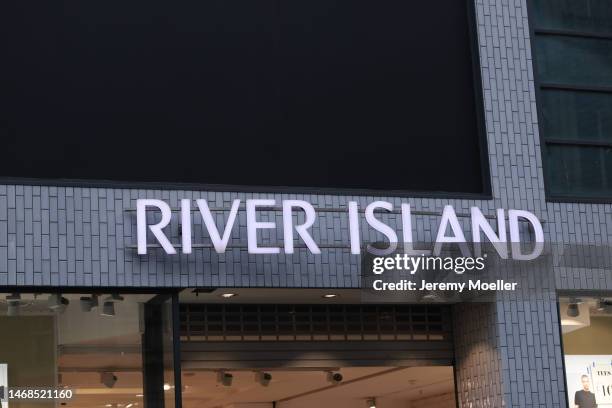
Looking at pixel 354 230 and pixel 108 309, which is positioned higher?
pixel 354 230

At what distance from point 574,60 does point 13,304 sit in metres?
Answer: 6.07

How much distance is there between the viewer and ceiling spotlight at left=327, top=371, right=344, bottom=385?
13.2m

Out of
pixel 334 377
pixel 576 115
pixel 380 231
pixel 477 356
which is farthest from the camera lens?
pixel 334 377

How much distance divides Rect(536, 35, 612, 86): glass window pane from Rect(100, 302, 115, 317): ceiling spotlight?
4.84 meters

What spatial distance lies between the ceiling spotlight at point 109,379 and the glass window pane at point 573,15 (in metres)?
5.51

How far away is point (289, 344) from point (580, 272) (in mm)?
2899

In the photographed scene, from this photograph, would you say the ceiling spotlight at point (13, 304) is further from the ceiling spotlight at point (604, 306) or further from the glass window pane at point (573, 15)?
the glass window pane at point (573, 15)

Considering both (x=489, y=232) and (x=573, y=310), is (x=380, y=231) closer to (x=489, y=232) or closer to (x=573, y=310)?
(x=489, y=232)

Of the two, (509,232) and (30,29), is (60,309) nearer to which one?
(30,29)

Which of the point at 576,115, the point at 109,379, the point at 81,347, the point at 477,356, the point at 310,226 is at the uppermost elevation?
the point at 576,115

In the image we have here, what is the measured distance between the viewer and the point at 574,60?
11961 millimetres

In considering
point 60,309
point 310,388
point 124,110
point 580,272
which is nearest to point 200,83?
point 124,110

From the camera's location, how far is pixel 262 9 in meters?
11.0

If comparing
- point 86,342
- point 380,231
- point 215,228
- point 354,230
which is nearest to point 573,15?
point 380,231
